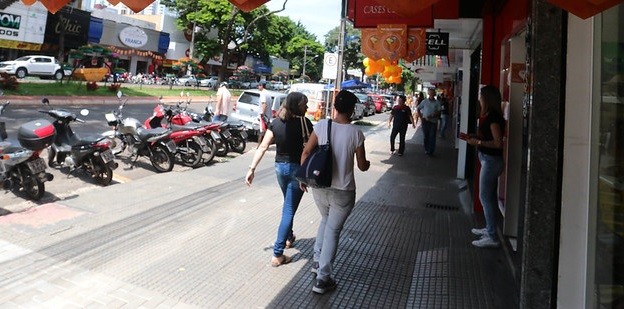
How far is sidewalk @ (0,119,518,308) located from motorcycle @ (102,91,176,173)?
113cm

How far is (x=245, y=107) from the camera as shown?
14.2 m

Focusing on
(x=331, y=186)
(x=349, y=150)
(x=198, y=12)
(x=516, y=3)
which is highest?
(x=516, y=3)

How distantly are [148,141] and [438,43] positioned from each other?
5820 millimetres

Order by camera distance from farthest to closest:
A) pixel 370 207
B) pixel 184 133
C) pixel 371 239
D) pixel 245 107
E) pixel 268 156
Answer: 1. pixel 245 107
2. pixel 268 156
3. pixel 184 133
4. pixel 370 207
5. pixel 371 239

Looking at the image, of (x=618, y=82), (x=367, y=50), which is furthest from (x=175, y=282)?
(x=367, y=50)

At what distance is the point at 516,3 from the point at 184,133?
249 inches

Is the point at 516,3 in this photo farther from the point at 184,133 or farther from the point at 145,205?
the point at 184,133

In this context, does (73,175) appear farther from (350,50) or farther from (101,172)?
(350,50)

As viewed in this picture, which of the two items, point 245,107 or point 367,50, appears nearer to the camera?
point 367,50

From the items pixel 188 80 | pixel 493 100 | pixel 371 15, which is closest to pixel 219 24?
pixel 188 80

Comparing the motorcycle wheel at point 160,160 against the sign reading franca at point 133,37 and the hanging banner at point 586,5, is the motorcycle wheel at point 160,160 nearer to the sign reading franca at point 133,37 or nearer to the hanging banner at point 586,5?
the hanging banner at point 586,5

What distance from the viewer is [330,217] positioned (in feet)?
12.9

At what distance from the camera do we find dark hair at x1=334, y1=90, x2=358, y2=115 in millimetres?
3889

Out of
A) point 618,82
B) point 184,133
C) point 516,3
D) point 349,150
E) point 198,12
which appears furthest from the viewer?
point 198,12
